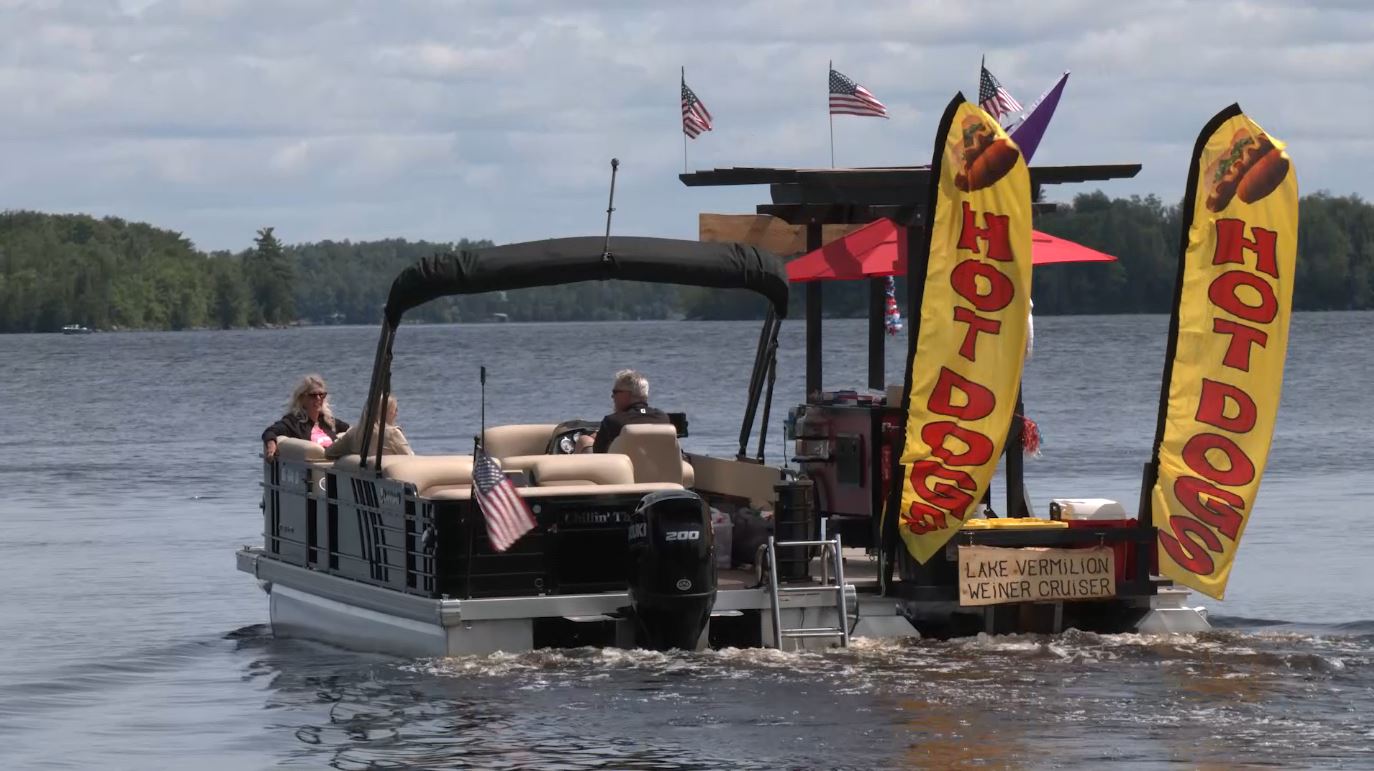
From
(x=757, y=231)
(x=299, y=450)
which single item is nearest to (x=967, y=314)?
(x=757, y=231)

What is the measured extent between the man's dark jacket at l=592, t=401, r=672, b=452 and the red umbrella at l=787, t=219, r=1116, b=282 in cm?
121

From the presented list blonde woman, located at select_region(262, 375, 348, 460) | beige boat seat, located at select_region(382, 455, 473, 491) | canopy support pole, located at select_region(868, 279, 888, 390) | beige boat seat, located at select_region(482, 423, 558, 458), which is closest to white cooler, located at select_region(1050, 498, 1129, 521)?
canopy support pole, located at select_region(868, 279, 888, 390)

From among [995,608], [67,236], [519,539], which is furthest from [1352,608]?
[67,236]

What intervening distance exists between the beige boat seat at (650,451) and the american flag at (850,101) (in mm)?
3155

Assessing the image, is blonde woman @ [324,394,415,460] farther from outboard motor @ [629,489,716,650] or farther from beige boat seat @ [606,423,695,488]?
outboard motor @ [629,489,716,650]

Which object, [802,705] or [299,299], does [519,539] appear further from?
[299,299]

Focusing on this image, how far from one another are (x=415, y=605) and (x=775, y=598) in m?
1.94

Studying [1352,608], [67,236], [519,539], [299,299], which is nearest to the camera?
[519,539]

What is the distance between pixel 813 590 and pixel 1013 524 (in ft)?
4.33

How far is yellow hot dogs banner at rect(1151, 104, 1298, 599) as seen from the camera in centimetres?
1318

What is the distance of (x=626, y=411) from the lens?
14367mm

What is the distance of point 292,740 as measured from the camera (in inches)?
462

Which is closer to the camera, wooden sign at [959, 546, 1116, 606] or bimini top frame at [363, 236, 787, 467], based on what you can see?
bimini top frame at [363, 236, 787, 467]

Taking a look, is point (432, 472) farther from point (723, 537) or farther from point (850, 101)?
point (850, 101)
